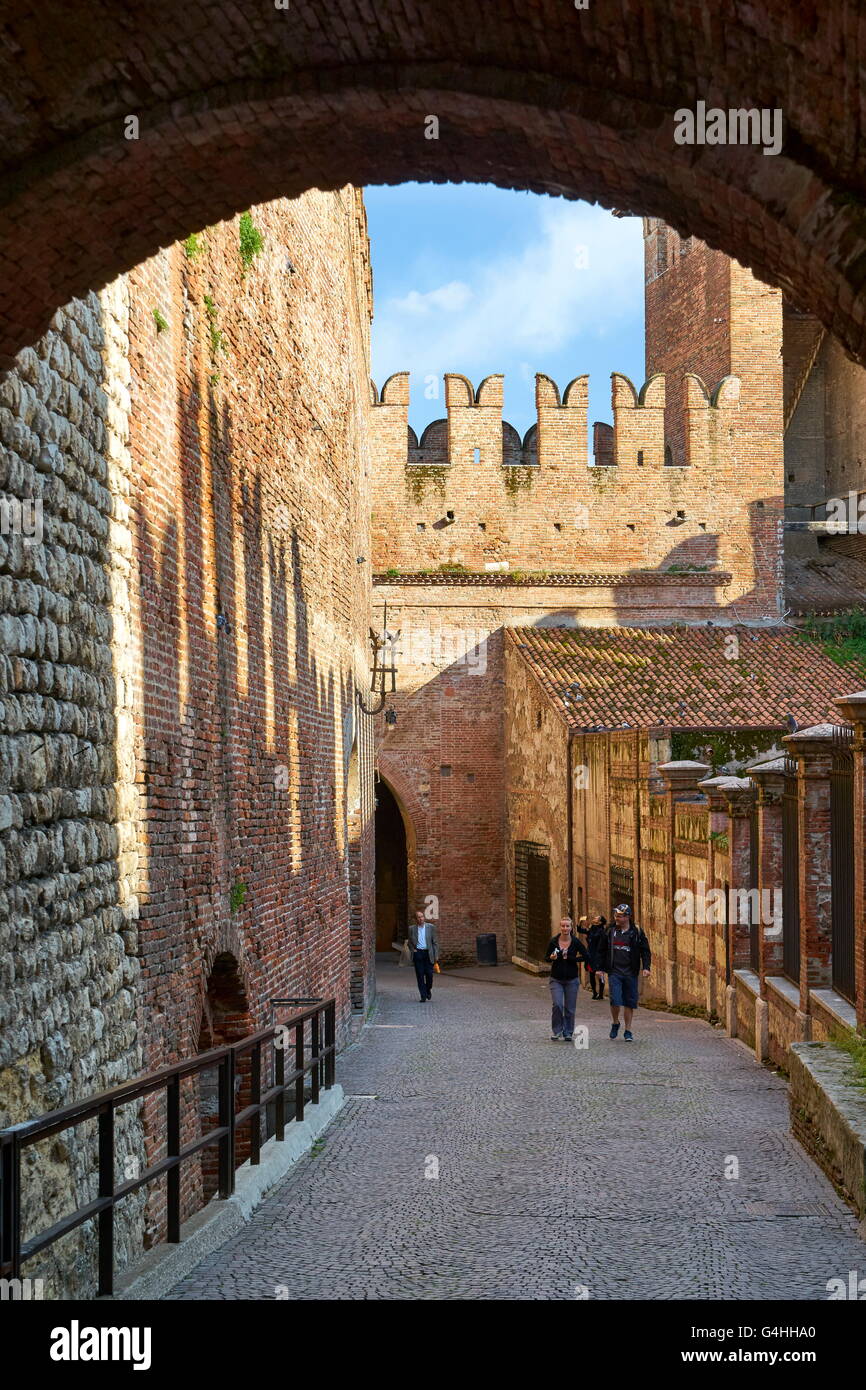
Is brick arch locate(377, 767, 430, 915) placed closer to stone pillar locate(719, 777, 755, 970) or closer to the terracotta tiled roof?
the terracotta tiled roof

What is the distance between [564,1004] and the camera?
50.2 feet

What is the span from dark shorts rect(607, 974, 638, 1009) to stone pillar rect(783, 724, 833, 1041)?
3507 millimetres

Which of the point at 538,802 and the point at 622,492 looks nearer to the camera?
the point at 538,802

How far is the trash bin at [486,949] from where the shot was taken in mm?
28359

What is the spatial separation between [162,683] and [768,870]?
26.1 ft

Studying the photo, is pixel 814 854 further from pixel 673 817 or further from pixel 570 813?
pixel 570 813

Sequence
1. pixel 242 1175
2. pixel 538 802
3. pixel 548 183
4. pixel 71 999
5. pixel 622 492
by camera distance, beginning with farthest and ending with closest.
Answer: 1. pixel 622 492
2. pixel 538 802
3. pixel 242 1175
4. pixel 71 999
5. pixel 548 183

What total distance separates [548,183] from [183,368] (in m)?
4.91

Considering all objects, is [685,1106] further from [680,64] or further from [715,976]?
[680,64]

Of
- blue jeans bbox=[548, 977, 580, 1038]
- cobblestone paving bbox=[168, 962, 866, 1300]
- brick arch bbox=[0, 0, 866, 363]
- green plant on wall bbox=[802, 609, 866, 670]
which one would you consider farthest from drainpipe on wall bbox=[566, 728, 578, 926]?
brick arch bbox=[0, 0, 866, 363]

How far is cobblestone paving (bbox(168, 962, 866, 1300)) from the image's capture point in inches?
252

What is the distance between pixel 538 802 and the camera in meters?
26.8

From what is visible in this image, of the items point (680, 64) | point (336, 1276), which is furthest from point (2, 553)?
point (336, 1276)

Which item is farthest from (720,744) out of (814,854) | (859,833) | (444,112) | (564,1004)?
(444,112)
